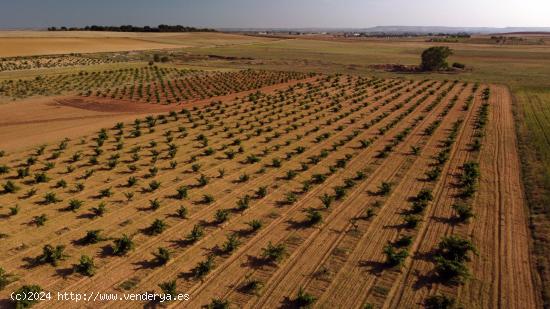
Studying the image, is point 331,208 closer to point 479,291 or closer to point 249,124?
point 479,291

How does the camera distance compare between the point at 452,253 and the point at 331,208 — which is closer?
the point at 452,253

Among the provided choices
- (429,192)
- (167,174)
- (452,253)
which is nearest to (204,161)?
(167,174)

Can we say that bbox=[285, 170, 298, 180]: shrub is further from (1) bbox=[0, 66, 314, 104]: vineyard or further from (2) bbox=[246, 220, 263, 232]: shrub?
(1) bbox=[0, 66, 314, 104]: vineyard

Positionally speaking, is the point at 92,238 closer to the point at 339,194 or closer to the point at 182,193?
the point at 182,193

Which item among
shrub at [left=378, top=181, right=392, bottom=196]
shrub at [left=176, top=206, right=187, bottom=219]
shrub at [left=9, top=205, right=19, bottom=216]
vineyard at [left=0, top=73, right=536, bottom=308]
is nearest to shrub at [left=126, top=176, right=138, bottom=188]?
vineyard at [left=0, top=73, right=536, bottom=308]

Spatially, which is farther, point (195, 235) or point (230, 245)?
point (195, 235)

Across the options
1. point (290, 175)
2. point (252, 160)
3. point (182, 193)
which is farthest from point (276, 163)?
point (182, 193)

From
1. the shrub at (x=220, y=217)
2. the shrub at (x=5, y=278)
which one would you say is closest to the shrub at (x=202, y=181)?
the shrub at (x=220, y=217)
